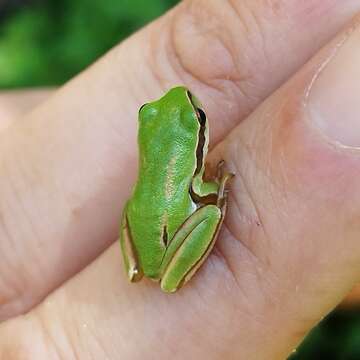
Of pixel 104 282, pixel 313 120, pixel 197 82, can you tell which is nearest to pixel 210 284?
pixel 104 282

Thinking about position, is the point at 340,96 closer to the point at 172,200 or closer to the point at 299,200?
the point at 299,200

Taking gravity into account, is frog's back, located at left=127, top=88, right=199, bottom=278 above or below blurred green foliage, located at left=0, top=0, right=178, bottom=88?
above

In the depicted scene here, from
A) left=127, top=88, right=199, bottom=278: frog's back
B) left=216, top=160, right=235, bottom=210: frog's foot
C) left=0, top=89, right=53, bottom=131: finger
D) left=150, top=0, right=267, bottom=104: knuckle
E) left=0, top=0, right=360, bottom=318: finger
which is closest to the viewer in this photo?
left=216, top=160, right=235, bottom=210: frog's foot

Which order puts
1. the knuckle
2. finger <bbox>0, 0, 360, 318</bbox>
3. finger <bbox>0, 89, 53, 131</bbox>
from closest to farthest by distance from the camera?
the knuckle, finger <bbox>0, 0, 360, 318</bbox>, finger <bbox>0, 89, 53, 131</bbox>

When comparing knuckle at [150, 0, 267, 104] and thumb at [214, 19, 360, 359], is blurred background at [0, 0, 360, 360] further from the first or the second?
thumb at [214, 19, 360, 359]

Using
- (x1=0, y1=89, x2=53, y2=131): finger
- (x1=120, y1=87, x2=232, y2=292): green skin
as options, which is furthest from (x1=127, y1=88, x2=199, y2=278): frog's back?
(x1=0, y1=89, x2=53, y2=131): finger

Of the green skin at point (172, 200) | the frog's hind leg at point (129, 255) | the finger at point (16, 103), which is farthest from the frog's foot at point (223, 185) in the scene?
the finger at point (16, 103)

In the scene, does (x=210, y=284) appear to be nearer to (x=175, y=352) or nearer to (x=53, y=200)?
(x=175, y=352)

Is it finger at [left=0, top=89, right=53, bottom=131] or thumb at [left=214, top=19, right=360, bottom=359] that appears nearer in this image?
thumb at [left=214, top=19, right=360, bottom=359]
